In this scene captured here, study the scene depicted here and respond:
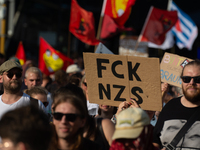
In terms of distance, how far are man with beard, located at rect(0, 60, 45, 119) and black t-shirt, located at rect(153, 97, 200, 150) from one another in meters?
1.43

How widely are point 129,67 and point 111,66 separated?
208 millimetres

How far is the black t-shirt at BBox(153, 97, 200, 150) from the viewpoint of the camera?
3.12m

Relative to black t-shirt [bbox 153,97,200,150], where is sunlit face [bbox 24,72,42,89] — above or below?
below

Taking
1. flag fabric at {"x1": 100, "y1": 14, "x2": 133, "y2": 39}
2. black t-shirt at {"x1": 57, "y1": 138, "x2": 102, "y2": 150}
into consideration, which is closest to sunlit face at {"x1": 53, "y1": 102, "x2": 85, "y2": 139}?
black t-shirt at {"x1": 57, "y1": 138, "x2": 102, "y2": 150}

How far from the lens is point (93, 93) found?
3.92 m

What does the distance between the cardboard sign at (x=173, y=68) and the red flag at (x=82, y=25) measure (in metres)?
4.78

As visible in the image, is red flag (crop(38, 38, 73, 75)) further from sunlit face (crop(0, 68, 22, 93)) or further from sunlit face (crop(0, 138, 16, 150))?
sunlit face (crop(0, 138, 16, 150))

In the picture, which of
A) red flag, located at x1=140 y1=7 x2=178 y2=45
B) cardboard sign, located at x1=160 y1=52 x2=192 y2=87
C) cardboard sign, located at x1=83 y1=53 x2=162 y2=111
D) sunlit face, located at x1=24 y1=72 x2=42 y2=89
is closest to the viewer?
cardboard sign, located at x1=83 y1=53 x2=162 y2=111

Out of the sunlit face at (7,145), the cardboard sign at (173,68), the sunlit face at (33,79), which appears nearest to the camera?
the sunlit face at (7,145)

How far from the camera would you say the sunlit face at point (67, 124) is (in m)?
2.56

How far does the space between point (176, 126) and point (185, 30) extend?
1014 centimetres

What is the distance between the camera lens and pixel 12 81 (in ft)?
13.6

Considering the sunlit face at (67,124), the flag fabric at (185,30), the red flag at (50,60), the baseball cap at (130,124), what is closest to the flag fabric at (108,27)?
the red flag at (50,60)

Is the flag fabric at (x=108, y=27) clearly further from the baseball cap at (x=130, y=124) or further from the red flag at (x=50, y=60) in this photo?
the baseball cap at (x=130, y=124)
